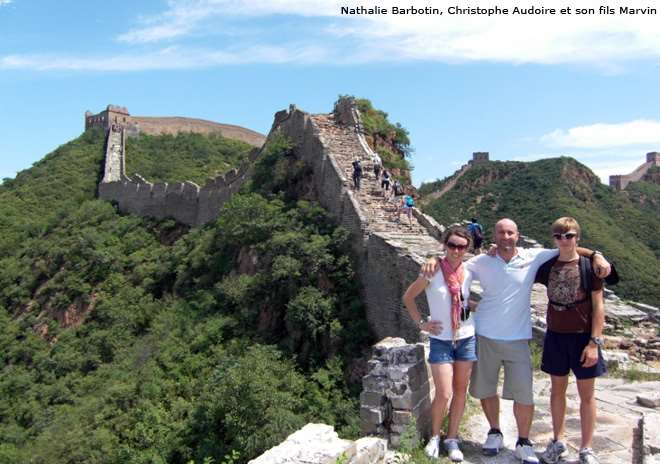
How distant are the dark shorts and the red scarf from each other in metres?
0.76

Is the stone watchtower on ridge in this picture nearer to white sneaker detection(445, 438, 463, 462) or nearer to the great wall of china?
the great wall of china

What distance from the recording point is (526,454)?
474 cm

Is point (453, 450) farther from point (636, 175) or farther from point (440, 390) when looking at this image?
point (636, 175)

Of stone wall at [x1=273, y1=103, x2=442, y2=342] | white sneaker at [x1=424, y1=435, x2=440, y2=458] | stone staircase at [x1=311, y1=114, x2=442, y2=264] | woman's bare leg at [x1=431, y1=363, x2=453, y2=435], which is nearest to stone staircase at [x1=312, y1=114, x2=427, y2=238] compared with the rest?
stone staircase at [x1=311, y1=114, x2=442, y2=264]

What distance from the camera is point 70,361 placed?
1903 centimetres

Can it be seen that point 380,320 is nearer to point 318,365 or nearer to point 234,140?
point 318,365

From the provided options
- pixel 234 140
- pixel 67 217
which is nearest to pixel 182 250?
pixel 67 217

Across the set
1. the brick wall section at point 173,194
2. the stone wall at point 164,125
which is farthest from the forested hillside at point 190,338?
the stone wall at point 164,125

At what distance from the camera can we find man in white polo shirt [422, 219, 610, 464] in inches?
193

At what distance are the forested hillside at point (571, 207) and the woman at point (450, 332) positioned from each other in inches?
808

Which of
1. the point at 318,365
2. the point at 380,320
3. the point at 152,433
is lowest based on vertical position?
the point at 152,433

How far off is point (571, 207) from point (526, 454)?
1218 inches

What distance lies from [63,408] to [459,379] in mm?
14231

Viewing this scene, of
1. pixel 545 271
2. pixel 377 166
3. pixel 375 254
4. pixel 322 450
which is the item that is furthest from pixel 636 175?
pixel 322 450
